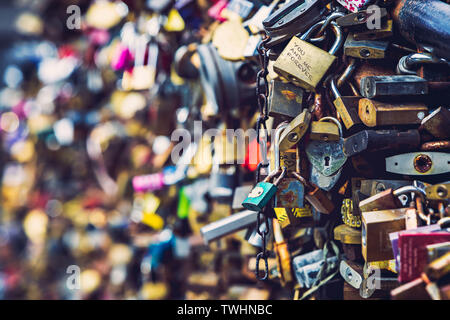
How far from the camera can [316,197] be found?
0.83 meters

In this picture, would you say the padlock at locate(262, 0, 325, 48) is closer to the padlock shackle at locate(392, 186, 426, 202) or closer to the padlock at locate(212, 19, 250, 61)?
the padlock at locate(212, 19, 250, 61)

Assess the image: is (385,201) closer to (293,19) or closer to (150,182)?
(293,19)

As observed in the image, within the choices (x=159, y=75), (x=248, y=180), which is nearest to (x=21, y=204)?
(x=159, y=75)

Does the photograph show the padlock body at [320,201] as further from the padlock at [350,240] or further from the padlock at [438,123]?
the padlock at [438,123]

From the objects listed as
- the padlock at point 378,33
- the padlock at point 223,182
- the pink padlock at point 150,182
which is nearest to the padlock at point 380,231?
the padlock at point 378,33

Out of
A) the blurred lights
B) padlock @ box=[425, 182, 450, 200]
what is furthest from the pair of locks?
the blurred lights

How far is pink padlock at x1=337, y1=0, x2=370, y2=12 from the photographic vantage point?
0.79 m

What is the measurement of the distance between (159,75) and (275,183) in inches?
37.8

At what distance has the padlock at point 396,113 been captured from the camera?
Result: 0.73m

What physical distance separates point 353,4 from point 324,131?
253 mm

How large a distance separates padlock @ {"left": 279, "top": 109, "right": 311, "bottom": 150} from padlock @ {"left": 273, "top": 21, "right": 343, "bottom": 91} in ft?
0.22

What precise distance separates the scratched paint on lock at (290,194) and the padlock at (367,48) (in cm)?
28
